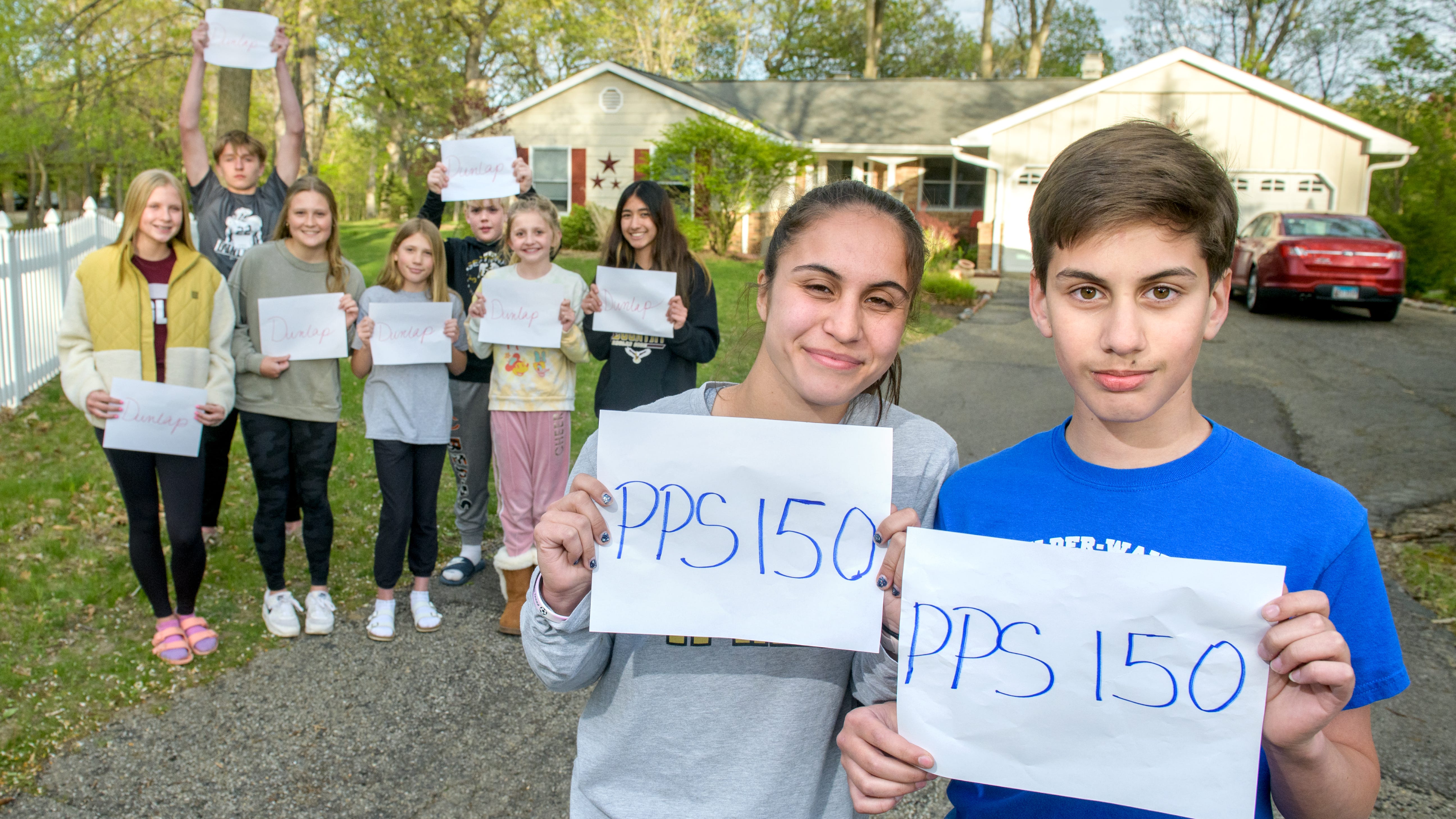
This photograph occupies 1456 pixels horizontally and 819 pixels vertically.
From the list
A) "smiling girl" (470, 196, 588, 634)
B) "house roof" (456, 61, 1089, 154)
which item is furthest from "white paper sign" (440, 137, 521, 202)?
"house roof" (456, 61, 1089, 154)

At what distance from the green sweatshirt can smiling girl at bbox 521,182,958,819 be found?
3168 mm

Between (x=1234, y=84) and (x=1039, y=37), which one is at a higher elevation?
(x=1039, y=37)

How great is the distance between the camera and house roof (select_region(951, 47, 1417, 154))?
19078mm

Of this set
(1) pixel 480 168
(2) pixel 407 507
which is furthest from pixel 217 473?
(1) pixel 480 168

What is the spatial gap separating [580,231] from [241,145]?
16.8 m

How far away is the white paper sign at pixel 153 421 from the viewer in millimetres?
3844

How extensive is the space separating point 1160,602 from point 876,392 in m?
0.64

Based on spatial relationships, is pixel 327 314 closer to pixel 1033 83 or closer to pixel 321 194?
pixel 321 194

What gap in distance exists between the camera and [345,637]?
14.3 feet

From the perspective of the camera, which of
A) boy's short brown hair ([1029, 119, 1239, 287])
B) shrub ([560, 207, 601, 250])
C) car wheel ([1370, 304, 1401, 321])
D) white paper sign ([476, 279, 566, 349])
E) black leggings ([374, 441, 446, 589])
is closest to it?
boy's short brown hair ([1029, 119, 1239, 287])

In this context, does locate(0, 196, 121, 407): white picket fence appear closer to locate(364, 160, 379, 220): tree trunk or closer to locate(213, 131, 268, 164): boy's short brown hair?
locate(213, 131, 268, 164): boy's short brown hair

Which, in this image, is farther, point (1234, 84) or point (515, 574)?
point (1234, 84)

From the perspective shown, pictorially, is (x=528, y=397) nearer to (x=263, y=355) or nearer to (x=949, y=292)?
(x=263, y=355)

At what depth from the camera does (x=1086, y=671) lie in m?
1.38
